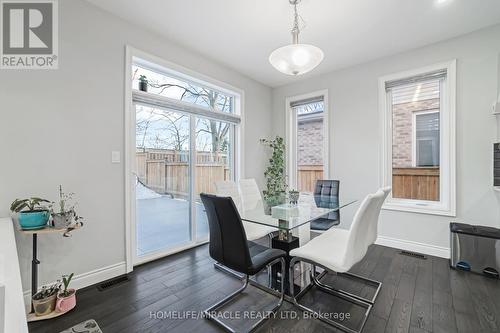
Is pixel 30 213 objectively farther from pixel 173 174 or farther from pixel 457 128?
pixel 457 128

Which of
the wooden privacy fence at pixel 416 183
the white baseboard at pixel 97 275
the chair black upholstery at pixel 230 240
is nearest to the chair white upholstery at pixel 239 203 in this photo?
the chair black upholstery at pixel 230 240

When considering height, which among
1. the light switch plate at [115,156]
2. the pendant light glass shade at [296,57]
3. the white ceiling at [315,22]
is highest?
the white ceiling at [315,22]

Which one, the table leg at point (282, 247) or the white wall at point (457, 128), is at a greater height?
the white wall at point (457, 128)

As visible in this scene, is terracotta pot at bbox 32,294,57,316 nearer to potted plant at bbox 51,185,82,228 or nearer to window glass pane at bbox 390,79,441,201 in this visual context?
potted plant at bbox 51,185,82,228

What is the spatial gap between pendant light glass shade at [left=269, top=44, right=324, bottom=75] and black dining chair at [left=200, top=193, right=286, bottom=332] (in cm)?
127

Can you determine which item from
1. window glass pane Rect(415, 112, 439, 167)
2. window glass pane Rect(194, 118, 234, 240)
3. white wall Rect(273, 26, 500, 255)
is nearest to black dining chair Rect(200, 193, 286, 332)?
window glass pane Rect(194, 118, 234, 240)

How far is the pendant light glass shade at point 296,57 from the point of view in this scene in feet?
6.01

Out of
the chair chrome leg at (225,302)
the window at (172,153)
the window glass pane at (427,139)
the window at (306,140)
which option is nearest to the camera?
the chair chrome leg at (225,302)

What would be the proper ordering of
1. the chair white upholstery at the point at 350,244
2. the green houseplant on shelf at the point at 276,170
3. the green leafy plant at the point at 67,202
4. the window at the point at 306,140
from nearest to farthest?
the chair white upholstery at the point at 350,244 → the green leafy plant at the point at 67,202 → the window at the point at 306,140 → the green houseplant on shelf at the point at 276,170

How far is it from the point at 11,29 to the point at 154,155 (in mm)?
1626

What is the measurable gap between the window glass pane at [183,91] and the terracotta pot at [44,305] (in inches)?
86.4

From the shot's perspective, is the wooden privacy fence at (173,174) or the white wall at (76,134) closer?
the white wall at (76,134)

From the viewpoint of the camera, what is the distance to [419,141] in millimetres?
3215

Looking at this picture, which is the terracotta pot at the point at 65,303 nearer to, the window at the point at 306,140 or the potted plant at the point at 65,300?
the potted plant at the point at 65,300
